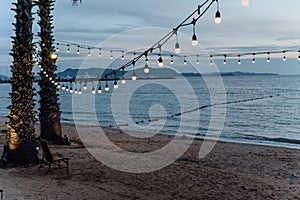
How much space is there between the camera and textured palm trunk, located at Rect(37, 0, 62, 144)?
12.8 m

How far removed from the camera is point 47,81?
42.7 ft

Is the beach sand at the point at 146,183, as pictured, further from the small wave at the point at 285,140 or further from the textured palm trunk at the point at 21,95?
the small wave at the point at 285,140

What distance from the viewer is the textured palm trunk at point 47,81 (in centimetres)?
1281

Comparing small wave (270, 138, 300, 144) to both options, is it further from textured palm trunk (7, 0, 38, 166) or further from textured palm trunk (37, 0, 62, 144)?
textured palm trunk (7, 0, 38, 166)

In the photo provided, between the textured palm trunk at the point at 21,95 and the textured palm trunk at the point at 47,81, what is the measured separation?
Answer: 3.43 metres

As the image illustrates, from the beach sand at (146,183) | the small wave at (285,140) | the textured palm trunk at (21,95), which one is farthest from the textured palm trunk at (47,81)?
the small wave at (285,140)

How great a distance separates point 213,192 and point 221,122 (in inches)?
1189

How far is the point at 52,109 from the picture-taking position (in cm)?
1316

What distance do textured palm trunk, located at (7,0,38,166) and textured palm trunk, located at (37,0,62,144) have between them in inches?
135

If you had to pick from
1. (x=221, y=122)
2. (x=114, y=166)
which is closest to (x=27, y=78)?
(x=114, y=166)

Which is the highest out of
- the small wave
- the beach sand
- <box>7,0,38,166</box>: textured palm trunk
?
<box>7,0,38,166</box>: textured palm trunk

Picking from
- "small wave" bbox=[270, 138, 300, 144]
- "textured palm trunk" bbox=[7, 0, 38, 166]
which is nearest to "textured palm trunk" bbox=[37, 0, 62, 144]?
"textured palm trunk" bbox=[7, 0, 38, 166]

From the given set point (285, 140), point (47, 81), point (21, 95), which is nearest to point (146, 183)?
point (21, 95)

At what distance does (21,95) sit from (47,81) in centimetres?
386
